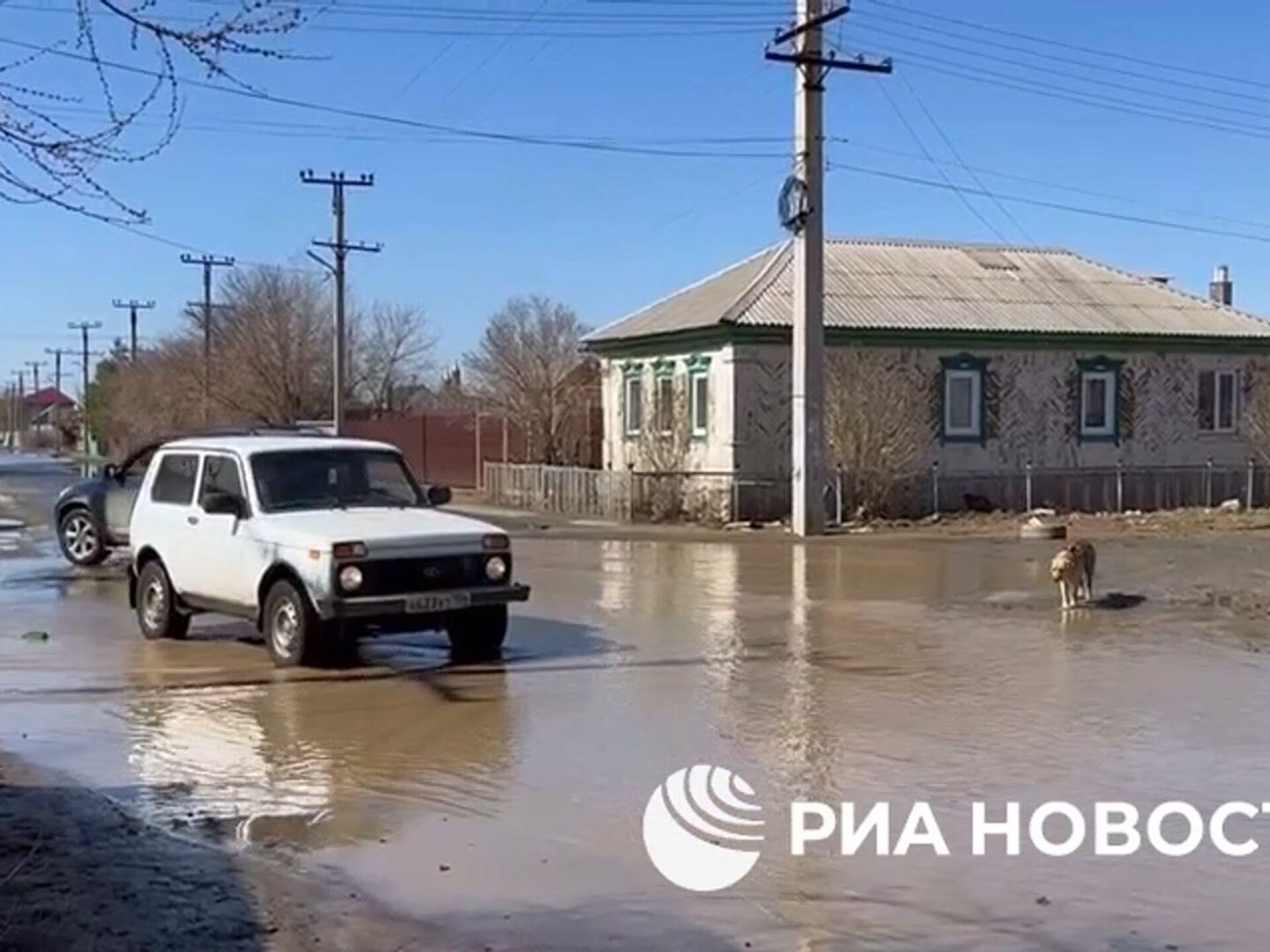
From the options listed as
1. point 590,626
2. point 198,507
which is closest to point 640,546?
point 590,626

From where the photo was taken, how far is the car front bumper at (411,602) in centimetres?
1212

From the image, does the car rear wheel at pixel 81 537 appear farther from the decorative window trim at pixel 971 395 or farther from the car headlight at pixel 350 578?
the decorative window trim at pixel 971 395

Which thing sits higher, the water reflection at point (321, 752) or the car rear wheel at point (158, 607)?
the car rear wheel at point (158, 607)

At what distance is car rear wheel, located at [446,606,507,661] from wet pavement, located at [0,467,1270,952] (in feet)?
0.63

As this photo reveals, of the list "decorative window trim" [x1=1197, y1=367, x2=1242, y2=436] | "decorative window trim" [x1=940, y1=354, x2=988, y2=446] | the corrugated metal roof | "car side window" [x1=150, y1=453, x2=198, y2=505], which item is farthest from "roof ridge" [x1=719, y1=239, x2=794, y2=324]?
"car side window" [x1=150, y1=453, x2=198, y2=505]

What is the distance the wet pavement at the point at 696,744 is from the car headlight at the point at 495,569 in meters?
0.66

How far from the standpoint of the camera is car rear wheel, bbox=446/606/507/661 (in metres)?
13.1

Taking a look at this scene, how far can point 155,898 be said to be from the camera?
656cm

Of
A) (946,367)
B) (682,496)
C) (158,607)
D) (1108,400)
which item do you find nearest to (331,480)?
(158,607)

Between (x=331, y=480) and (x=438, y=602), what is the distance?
1.80m

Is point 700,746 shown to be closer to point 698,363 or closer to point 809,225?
point 809,225

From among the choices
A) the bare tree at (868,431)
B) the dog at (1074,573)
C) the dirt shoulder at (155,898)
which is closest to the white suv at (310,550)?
the dirt shoulder at (155,898)

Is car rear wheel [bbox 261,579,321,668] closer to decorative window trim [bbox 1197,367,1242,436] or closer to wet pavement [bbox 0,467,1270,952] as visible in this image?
wet pavement [bbox 0,467,1270,952]

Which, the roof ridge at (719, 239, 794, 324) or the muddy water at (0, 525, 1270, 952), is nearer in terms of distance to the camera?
the muddy water at (0, 525, 1270, 952)
